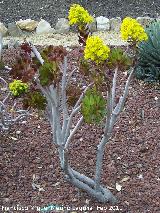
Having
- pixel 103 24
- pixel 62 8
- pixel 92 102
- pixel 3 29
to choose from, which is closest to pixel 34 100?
pixel 92 102

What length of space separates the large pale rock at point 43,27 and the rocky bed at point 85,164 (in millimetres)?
2703

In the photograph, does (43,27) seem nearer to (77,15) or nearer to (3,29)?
(3,29)

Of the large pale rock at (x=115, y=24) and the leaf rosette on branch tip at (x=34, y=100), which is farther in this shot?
the large pale rock at (x=115, y=24)

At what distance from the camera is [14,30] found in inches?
293

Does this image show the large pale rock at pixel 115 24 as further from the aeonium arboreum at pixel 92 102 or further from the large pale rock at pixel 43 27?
the aeonium arboreum at pixel 92 102

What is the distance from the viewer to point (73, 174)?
3.65 metres

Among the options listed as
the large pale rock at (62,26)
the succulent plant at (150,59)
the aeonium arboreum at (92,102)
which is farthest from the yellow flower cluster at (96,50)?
the large pale rock at (62,26)

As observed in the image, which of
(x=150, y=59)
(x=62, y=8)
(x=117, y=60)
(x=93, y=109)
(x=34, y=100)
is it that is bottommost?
(x=93, y=109)

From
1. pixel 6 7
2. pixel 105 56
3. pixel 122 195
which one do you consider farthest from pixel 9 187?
pixel 6 7

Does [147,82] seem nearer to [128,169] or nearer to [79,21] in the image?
[128,169]

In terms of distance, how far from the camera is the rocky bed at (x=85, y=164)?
3773 mm

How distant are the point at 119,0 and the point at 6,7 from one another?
1709 mm

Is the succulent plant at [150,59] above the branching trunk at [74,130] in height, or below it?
above

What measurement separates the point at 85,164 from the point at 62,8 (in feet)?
15.0
